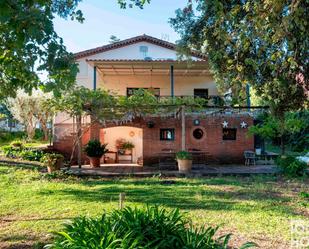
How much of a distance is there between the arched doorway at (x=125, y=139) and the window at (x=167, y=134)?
2.10m

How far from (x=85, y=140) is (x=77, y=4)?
13854mm

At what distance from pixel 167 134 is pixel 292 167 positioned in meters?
6.79

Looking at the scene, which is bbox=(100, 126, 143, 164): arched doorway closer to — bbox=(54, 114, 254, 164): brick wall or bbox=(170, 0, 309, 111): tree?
bbox=(54, 114, 254, 164): brick wall

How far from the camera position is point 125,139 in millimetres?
21094

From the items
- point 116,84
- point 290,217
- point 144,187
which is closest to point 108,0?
point 290,217

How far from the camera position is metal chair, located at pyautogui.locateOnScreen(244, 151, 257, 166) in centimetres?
1819

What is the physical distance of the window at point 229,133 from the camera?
18.9 metres

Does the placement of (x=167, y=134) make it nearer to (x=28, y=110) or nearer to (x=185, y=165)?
(x=185, y=165)

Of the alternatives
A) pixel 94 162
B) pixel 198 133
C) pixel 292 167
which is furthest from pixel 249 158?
pixel 94 162

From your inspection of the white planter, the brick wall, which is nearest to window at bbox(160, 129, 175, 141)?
the brick wall

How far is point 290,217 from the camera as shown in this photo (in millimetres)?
7734

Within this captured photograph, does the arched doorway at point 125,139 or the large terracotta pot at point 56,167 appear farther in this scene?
the arched doorway at point 125,139

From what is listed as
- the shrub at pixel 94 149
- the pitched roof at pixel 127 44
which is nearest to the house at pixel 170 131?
the shrub at pixel 94 149

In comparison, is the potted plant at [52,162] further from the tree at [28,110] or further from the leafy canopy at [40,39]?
the tree at [28,110]
